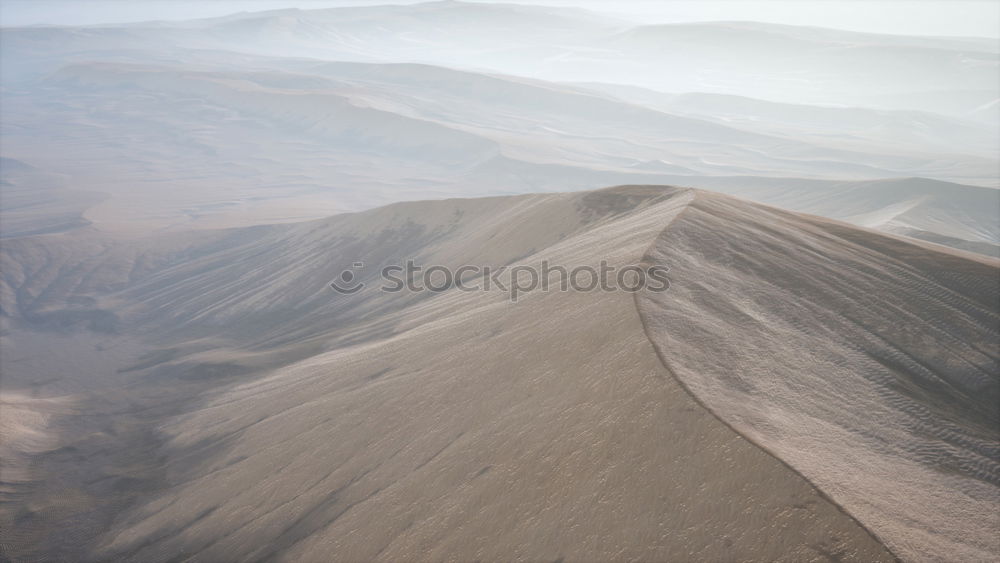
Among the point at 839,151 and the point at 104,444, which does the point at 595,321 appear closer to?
the point at 104,444

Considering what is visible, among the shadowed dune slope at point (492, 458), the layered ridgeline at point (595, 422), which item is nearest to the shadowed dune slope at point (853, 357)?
the layered ridgeline at point (595, 422)

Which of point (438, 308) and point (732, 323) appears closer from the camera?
point (732, 323)

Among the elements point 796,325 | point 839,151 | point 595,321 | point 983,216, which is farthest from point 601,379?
A: point 839,151

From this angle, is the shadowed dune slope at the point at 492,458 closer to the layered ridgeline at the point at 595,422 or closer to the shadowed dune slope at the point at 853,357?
the layered ridgeline at the point at 595,422

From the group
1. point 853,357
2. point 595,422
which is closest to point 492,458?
point 595,422

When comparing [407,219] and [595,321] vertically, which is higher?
[595,321]

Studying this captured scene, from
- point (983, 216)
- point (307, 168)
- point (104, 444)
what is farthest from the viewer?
point (307, 168)
